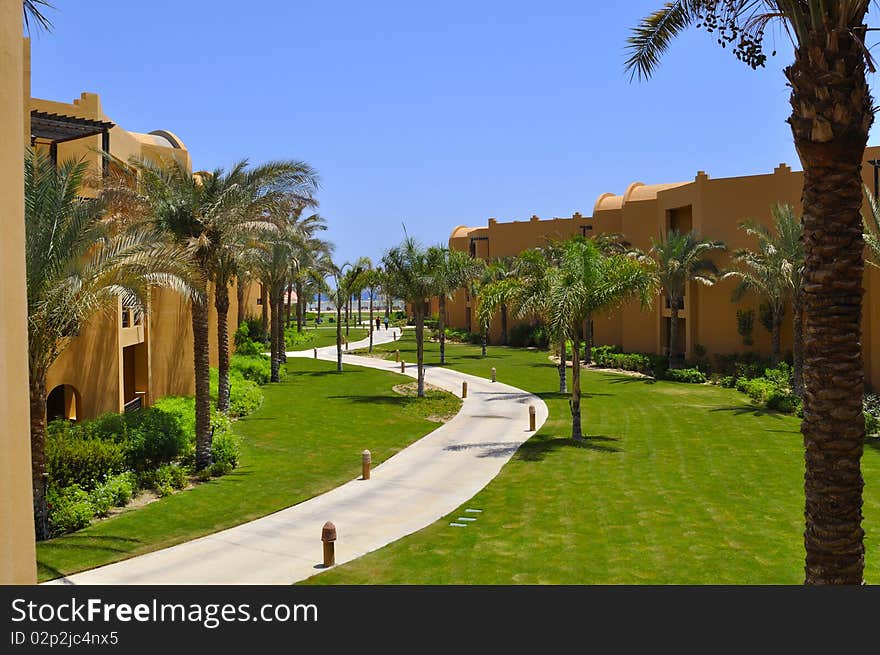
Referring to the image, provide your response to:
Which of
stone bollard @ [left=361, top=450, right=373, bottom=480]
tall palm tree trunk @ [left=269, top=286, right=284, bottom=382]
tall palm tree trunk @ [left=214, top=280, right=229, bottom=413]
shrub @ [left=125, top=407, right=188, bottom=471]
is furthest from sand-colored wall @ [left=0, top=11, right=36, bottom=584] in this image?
tall palm tree trunk @ [left=269, top=286, right=284, bottom=382]

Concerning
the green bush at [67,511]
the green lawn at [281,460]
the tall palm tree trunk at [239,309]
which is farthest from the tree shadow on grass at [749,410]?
the tall palm tree trunk at [239,309]

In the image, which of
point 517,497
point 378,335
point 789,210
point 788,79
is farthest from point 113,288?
point 378,335

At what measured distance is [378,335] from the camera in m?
68.5

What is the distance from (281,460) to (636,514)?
928 cm

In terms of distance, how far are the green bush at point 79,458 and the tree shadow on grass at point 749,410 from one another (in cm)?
2024

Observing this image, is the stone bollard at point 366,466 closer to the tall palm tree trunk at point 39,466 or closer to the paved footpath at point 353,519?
the paved footpath at point 353,519

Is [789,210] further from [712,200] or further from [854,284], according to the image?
[854,284]

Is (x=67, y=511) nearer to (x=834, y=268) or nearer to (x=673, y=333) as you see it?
(x=834, y=268)

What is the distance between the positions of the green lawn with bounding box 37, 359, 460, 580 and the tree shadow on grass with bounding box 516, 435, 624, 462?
3.60 meters

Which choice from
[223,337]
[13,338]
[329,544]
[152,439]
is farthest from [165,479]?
[13,338]

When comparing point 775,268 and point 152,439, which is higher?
point 775,268

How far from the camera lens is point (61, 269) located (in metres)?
13.0
